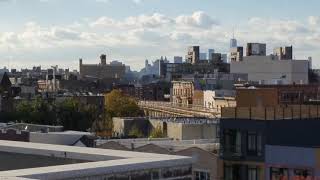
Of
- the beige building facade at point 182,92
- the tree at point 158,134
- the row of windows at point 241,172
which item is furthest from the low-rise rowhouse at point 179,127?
the beige building facade at point 182,92

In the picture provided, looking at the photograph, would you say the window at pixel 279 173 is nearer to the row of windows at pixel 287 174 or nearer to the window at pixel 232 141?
the row of windows at pixel 287 174

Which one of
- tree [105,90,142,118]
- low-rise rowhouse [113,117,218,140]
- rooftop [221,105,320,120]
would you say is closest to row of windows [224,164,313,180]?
rooftop [221,105,320,120]

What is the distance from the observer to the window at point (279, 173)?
4703cm

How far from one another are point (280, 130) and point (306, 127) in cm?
310

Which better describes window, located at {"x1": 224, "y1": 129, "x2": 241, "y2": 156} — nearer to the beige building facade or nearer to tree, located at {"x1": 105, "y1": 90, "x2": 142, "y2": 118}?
tree, located at {"x1": 105, "y1": 90, "x2": 142, "y2": 118}

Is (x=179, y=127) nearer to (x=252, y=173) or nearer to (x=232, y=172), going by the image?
(x=232, y=172)

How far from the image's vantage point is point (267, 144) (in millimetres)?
48125

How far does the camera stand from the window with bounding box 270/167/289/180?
47.0 meters

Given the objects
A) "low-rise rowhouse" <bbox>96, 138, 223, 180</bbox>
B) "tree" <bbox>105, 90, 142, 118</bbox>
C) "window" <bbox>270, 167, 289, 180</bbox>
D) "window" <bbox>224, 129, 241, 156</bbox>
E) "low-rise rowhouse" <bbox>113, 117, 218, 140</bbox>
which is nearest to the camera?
"window" <bbox>270, 167, 289, 180</bbox>

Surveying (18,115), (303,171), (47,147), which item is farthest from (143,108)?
(47,147)

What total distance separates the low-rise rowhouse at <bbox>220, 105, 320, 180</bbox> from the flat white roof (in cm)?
2226

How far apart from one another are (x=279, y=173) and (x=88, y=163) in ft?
86.2

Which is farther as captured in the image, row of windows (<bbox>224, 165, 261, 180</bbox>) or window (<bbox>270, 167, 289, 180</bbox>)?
row of windows (<bbox>224, 165, 261, 180</bbox>)

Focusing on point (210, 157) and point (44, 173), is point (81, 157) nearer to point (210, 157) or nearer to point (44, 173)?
point (44, 173)
